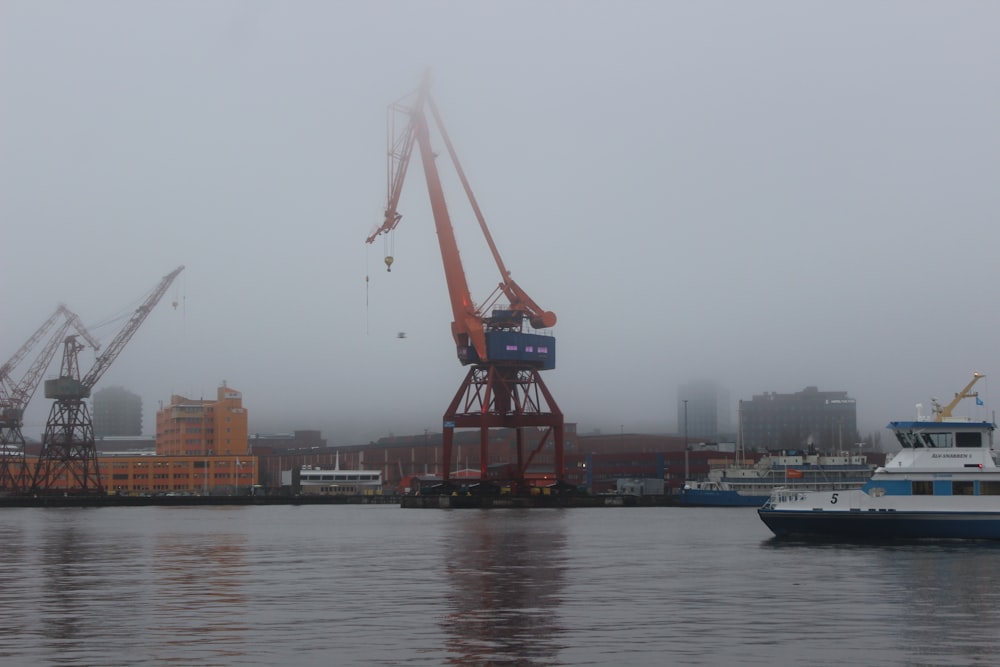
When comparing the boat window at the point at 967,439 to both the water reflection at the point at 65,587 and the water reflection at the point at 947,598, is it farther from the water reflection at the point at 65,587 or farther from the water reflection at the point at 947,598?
the water reflection at the point at 65,587

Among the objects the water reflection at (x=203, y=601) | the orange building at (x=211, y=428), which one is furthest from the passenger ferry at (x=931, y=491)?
the orange building at (x=211, y=428)

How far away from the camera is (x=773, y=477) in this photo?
123 metres

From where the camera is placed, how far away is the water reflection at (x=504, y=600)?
71.7ft

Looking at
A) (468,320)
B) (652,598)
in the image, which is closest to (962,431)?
(652,598)

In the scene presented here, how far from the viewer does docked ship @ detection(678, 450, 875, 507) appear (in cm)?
12031

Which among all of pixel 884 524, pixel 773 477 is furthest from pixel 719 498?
pixel 884 524

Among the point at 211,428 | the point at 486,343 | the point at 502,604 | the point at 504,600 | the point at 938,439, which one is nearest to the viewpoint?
the point at 502,604

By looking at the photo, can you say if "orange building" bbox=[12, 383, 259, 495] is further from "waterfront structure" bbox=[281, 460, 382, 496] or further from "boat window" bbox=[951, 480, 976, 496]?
"boat window" bbox=[951, 480, 976, 496]

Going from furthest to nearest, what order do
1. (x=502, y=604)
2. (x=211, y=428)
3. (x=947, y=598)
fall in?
(x=211, y=428) < (x=947, y=598) < (x=502, y=604)

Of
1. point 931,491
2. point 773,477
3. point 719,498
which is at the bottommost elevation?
point 719,498

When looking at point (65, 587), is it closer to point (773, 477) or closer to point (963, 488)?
point (963, 488)

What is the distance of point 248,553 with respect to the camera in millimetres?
48406

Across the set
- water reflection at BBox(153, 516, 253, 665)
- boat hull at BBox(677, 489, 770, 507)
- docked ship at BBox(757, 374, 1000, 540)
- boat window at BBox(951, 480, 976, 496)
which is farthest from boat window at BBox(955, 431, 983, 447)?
boat hull at BBox(677, 489, 770, 507)

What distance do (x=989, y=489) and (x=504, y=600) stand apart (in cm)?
2614
